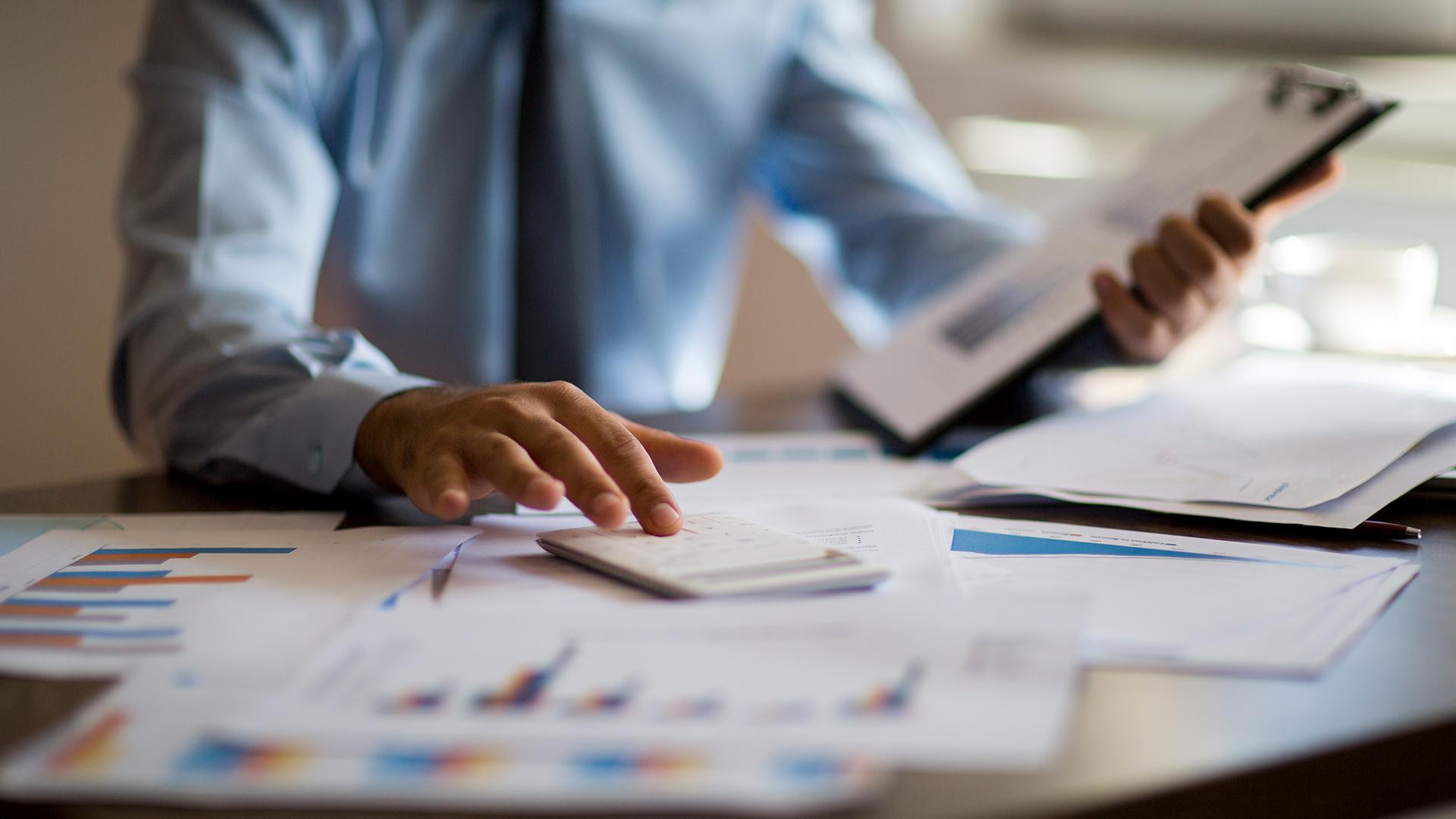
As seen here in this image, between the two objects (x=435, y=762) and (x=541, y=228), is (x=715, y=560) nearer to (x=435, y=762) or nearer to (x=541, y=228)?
(x=435, y=762)

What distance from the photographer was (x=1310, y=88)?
750 millimetres

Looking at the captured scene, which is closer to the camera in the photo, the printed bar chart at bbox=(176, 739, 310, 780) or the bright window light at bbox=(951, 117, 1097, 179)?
the printed bar chart at bbox=(176, 739, 310, 780)

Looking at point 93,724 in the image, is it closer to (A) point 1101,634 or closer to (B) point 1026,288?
(A) point 1101,634

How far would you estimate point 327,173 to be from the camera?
95 cm

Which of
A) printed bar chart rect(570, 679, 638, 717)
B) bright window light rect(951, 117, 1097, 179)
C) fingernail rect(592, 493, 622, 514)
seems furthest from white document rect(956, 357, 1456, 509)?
bright window light rect(951, 117, 1097, 179)

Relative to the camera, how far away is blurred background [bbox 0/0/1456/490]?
1.38 metres

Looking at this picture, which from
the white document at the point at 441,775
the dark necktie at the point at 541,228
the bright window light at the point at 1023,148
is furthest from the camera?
the bright window light at the point at 1023,148

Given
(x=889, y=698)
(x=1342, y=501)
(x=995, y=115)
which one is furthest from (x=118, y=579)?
(x=995, y=115)

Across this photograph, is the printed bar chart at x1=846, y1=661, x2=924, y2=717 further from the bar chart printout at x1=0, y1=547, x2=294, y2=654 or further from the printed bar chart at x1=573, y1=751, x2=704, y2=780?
the bar chart printout at x1=0, y1=547, x2=294, y2=654

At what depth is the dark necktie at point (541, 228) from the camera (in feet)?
3.38

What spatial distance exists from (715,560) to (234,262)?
0.55 meters

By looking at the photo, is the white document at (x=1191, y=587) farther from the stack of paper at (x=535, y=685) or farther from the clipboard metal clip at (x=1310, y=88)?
the clipboard metal clip at (x=1310, y=88)

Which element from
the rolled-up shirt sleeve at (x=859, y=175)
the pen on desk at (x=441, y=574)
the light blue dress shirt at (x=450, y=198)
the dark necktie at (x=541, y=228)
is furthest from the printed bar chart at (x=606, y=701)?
the rolled-up shirt sleeve at (x=859, y=175)

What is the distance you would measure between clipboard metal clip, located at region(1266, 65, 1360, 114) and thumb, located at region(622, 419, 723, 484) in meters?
0.50
